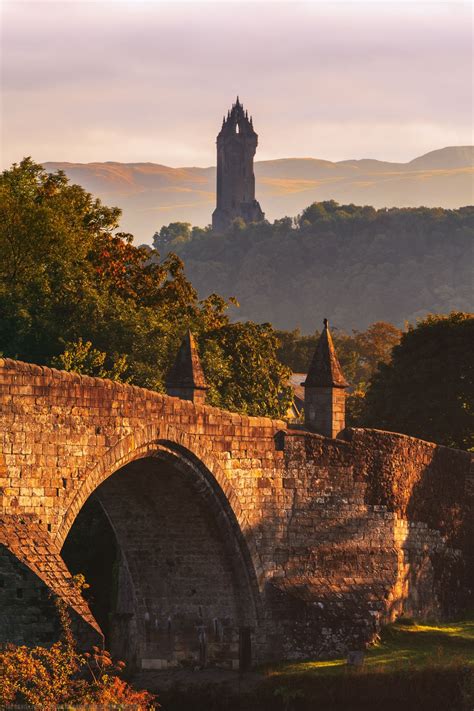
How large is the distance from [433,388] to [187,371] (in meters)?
18.6

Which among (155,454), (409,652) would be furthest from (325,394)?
(155,454)

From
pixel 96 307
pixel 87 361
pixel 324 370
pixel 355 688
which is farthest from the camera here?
pixel 96 307

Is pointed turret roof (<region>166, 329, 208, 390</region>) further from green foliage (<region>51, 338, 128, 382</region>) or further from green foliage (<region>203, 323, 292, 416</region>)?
green foliage (<region>203, 323, 292, 416</region>)

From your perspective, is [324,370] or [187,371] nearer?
[187,371]

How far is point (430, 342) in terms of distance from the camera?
2229 inches

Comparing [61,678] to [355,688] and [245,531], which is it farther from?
[245,531]

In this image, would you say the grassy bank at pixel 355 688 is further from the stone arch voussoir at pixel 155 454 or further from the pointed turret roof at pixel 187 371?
the pointed turret roof at pixel 187 371

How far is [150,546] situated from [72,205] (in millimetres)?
15682

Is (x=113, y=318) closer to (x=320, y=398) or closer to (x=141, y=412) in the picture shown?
(x=320, y=398)

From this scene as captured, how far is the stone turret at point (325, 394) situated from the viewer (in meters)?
38.9

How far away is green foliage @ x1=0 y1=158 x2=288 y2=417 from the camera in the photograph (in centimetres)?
4347

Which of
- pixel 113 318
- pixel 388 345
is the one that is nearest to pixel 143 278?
pixel 113 318

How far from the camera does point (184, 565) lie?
123 feet

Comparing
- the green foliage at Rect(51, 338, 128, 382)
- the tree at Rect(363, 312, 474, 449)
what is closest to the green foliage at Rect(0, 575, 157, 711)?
the green foliage at Rect(51, 338, 128, 382)
